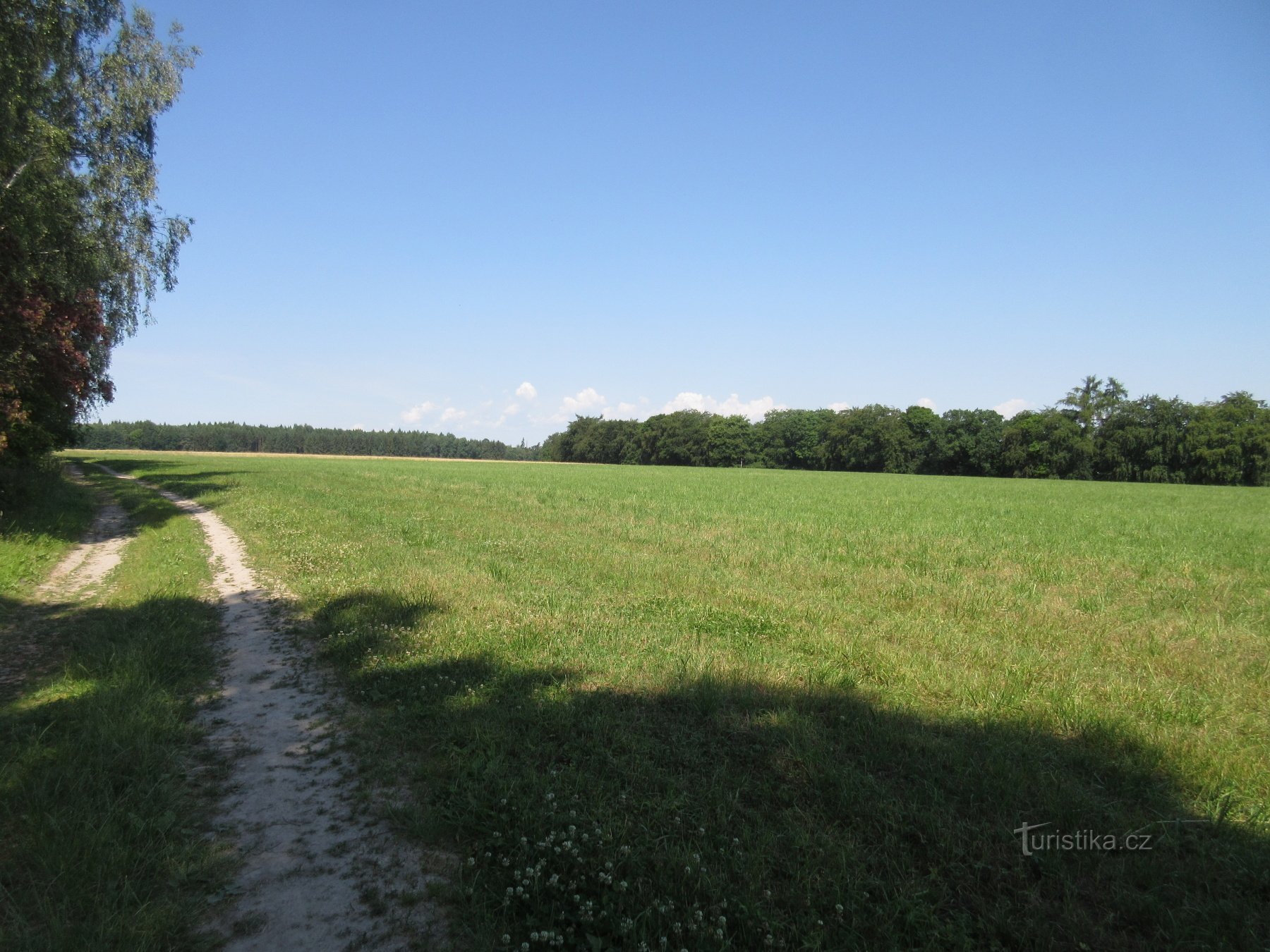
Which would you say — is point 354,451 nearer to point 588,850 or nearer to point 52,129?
point 52,129

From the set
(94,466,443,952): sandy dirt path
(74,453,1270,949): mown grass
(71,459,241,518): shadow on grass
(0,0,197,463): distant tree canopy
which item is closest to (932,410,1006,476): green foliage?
(74,453,1270,949): mown grass

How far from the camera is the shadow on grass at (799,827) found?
3193 mm

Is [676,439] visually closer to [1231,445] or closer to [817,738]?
[1231,445]

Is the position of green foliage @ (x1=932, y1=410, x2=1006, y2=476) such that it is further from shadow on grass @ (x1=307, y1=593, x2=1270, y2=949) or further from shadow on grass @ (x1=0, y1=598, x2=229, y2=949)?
shadow on grass @ (x1=0, y1=598, x2=229, y2=949)

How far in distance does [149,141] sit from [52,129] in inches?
377

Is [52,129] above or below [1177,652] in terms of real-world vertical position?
above

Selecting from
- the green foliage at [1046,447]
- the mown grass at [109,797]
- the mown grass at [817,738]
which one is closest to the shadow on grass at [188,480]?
the mown grass at [817,738]

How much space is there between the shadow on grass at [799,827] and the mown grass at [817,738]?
20 millimetres

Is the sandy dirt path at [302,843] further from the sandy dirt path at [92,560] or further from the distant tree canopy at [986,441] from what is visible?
the distant tree canopy at [986,441]

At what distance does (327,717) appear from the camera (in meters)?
5.70

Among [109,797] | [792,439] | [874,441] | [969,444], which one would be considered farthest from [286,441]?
[109,797]

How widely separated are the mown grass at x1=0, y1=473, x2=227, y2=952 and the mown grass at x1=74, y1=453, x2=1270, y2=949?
1.25 m

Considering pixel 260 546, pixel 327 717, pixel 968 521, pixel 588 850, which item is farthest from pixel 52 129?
pixel 968 521

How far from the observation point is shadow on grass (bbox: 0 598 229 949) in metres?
3.18
